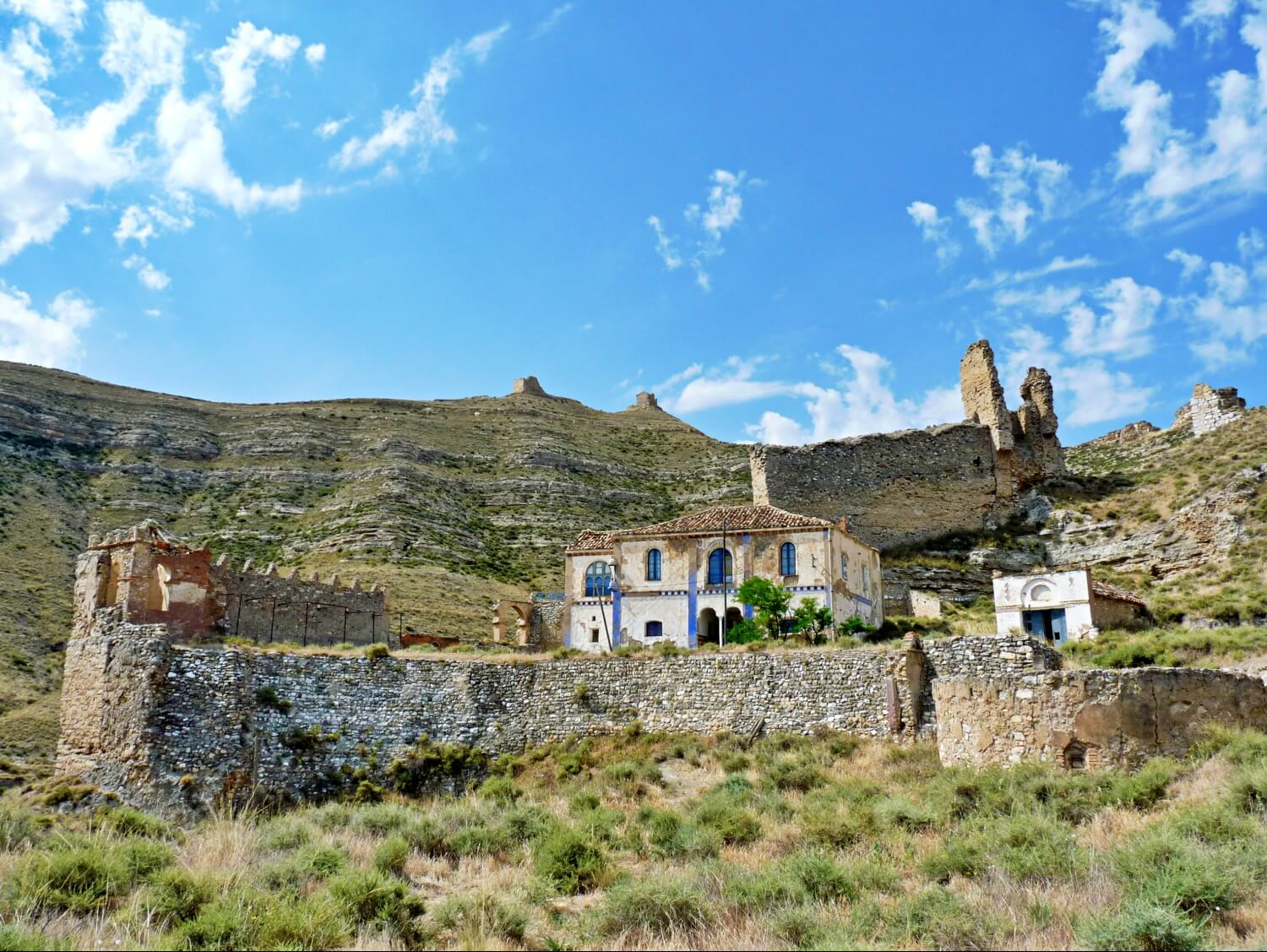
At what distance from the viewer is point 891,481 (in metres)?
39.9

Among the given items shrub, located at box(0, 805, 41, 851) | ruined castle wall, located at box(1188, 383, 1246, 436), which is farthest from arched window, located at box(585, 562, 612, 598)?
ruined castle wall, located at box(1188, 383, 1246, 436)

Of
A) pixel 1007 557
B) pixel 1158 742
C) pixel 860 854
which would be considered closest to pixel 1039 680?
pixel 1158 742

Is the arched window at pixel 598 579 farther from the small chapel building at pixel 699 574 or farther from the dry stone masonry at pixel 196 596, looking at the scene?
the dry stone masonry at pixel 196 596

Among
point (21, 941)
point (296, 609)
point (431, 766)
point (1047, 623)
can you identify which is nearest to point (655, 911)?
point (21, 941)

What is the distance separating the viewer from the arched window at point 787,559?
95.6ft

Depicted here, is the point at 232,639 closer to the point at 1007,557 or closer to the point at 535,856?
the point at 535,856

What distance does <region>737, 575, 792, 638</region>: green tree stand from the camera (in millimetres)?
26172

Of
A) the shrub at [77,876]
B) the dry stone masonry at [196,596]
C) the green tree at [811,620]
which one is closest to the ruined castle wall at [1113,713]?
the green tree at [811,620]

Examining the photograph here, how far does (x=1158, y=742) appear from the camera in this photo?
559 inches

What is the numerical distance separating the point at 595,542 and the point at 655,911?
74.3 ft

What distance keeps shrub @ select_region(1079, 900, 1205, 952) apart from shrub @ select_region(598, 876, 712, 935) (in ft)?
11.2

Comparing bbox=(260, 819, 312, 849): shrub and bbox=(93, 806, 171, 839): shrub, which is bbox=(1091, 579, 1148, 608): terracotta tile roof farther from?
bbox=(93, 806, 171, 839): shrub

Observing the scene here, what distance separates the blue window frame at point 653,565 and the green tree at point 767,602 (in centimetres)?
356

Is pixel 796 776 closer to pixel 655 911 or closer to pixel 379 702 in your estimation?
pixel 655 911
